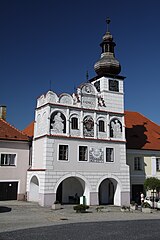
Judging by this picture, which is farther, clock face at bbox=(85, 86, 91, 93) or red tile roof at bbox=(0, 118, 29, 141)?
red tile roof at bbox=(0, 118, 29, 141)

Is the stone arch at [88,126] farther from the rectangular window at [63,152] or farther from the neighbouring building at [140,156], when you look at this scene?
the neighbouring building at [140,156]

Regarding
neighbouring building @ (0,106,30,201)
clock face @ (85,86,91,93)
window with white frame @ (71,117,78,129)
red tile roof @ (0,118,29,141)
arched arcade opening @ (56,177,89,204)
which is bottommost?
arched arcade opening @ (56,177,89,204)

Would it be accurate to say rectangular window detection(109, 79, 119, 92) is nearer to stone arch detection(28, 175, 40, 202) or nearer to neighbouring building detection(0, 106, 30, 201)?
neighbouring building detection(0, 106, 30, 201)

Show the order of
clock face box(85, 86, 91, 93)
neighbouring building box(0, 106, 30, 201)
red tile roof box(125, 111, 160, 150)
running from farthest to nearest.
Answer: red tile roof box(125, 111, 160, 150) < clock face box(85, 86, 91, 93) < neighbouring building box(0, 106, 30, 201)

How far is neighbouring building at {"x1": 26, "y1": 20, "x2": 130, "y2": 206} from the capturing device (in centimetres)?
2620

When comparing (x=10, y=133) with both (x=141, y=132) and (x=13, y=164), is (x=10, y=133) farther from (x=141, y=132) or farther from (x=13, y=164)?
(x=141, y=132)

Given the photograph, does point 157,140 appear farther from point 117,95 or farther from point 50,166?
point 50,166

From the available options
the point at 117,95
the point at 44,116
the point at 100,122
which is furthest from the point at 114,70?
the point at 44,116

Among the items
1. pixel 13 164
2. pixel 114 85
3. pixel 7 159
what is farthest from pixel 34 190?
pixel 114 85

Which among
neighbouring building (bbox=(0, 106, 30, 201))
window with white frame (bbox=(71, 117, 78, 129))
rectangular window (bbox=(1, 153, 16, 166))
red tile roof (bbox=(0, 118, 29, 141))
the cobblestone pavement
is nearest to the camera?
the cobblestone pavement

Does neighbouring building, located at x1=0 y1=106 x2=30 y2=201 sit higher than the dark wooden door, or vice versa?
neighbouring building, located at x1=0 y1=106 x2=30 y2=201

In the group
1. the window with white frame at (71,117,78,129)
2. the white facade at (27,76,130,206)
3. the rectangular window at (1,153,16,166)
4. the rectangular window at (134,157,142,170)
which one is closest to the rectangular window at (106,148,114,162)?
the white facade at (27,76,130,206)

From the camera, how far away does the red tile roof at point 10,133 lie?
29406 millimetres

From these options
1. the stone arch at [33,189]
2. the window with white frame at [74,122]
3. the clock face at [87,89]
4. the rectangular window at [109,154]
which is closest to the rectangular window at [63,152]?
the window with white frame at [74,122]
